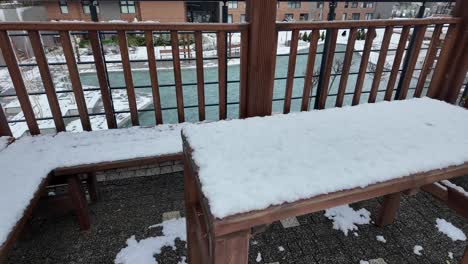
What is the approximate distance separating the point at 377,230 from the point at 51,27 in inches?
103

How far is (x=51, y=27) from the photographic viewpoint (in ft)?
6.08

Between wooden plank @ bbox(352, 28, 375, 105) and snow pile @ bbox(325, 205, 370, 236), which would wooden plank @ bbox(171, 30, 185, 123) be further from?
wooden plank @ bbox(352, 28, 375, 105)

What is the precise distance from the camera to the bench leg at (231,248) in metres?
0.94

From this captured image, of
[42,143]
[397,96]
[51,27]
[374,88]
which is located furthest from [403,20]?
[42,143]

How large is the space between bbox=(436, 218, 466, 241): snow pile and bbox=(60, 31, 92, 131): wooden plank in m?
2.72

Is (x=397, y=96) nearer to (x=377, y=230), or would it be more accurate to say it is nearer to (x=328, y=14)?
(x=328, y=14)

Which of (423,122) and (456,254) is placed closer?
(423,122)

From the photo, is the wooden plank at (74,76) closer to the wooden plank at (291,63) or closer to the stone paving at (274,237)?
the stone paving at (274,237)

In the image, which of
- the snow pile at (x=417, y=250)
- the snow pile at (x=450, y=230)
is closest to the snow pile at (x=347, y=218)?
the snow pile at (x=417, y=250)

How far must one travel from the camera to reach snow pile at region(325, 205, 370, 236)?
2.09m

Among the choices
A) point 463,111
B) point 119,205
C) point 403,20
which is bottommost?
point 119,205

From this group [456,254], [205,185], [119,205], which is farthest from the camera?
[119,205]

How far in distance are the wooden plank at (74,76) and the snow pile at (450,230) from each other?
8.94ft

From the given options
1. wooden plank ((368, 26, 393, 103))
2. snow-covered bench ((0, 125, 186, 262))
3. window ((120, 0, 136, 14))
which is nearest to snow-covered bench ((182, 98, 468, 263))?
snow-covered bench ((0, 125, 186, 262))
